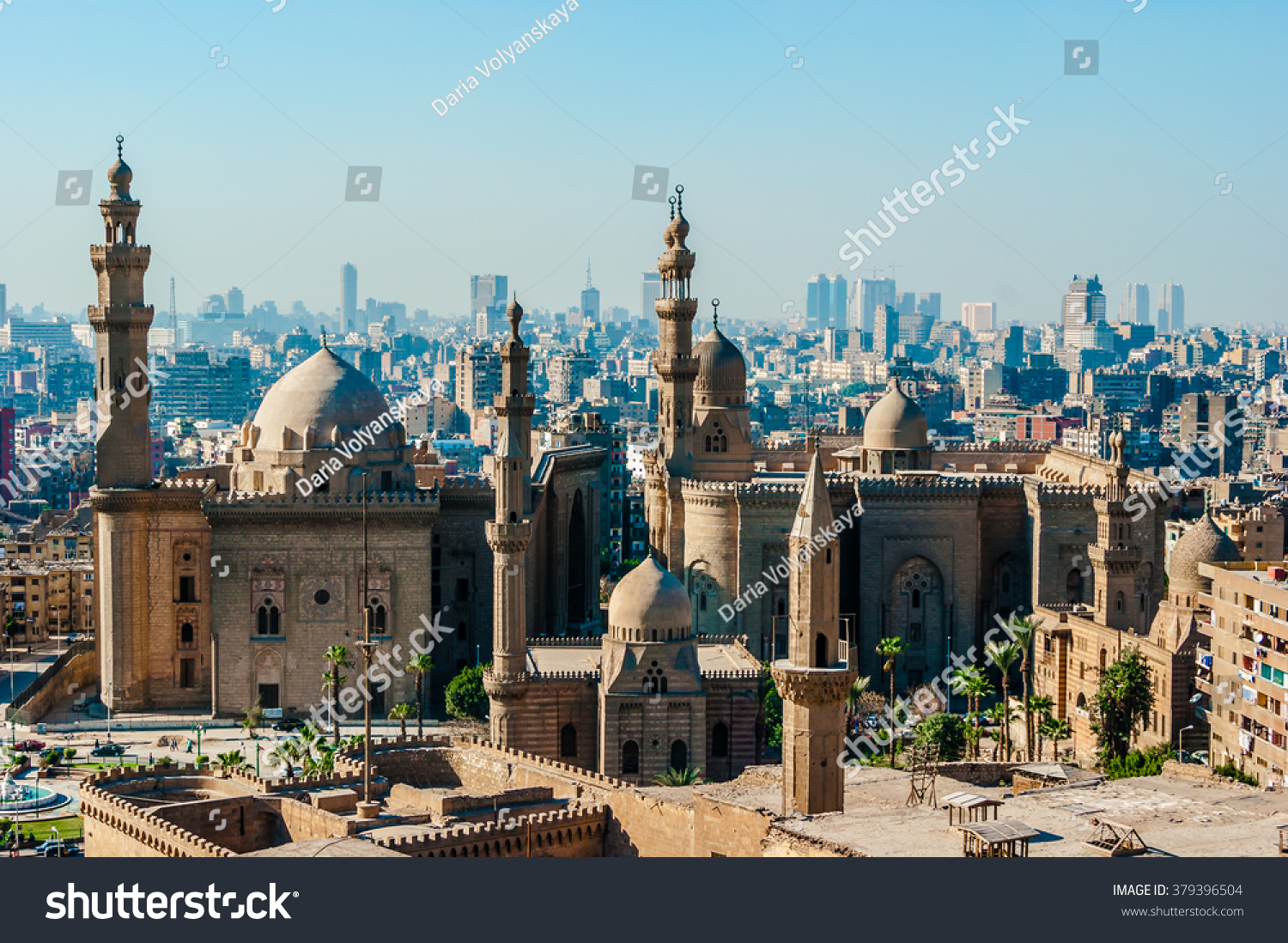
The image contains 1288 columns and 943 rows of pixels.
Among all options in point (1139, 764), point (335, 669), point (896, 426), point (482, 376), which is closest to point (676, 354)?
point (896, 426)

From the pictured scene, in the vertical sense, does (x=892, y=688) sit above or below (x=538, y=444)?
below

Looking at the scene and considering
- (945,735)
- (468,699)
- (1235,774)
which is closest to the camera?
(1235,774)

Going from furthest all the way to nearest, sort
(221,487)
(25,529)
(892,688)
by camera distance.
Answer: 1. (25,529)
2. (221,487)
3. (892,688)

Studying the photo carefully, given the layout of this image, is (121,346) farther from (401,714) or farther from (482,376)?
(482,376)

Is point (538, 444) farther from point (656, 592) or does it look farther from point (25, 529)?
point (656, 592)

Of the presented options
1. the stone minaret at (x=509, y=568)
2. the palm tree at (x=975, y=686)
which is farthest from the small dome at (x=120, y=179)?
the palm tree at (x=975, y=686)

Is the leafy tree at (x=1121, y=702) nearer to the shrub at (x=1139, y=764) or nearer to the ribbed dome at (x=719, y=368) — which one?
the shrub at (x=1139, y=764)

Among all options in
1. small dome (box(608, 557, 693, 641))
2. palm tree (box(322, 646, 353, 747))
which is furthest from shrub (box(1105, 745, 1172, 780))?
palm tree (box(322, 646, 353, 747))
